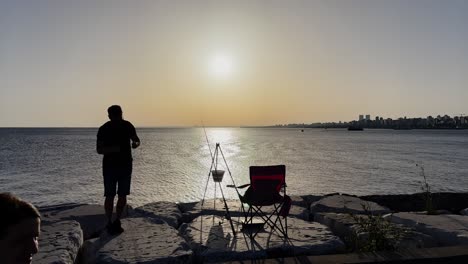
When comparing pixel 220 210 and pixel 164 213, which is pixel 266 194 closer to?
pixel 220 210

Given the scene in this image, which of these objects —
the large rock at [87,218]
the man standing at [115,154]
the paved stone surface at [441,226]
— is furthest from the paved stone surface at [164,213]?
the paved stone surface at [441,226]

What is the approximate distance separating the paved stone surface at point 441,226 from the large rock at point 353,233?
0.55ft

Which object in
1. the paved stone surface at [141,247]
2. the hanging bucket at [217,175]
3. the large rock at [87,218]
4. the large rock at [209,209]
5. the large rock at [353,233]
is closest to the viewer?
the paved stone surface at [141,247]

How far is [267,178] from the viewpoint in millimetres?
6301

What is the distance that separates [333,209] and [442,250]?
10.6ft

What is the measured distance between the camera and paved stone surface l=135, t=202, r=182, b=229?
7.00m

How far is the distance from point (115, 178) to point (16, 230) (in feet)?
14.9

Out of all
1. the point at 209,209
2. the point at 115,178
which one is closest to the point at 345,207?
the point at 209,209

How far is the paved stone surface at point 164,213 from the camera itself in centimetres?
700

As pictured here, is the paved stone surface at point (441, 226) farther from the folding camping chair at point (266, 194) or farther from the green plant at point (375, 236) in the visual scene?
the folding camping chair at point (266, 194)

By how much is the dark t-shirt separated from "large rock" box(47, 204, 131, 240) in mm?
1672

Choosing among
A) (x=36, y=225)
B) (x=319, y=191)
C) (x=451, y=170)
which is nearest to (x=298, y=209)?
(x=36, y=225)

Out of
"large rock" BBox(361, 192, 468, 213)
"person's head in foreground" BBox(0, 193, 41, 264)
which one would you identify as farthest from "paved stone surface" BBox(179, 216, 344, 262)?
"large rock" BBox(361, 192, 468, 213)

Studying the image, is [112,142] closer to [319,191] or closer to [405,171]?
[319,191]
